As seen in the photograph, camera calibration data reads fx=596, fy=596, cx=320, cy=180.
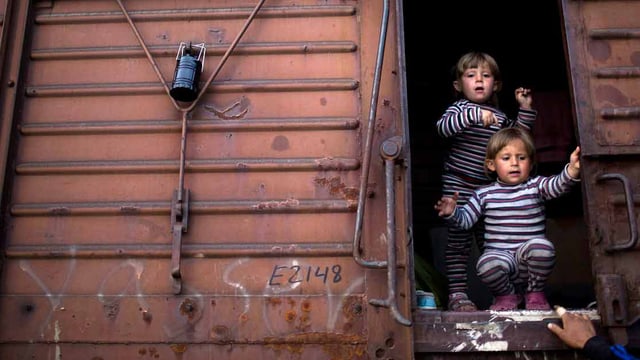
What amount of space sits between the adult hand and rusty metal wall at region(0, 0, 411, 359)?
2.05 ft

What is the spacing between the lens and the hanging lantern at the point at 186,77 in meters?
2.85

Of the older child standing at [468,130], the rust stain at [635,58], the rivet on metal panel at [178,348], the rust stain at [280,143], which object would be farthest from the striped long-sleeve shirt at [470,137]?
the rivet on metal panel at [178,348]

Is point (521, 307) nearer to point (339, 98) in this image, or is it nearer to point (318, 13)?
point (339, 98)

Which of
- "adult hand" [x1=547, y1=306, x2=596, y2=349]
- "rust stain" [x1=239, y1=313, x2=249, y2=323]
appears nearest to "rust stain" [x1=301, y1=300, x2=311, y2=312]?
"rust stain" [x1=239, y1=313, x2=249, y2=323]

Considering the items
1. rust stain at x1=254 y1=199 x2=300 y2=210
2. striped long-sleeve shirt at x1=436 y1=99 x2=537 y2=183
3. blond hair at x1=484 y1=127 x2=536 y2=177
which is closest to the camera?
rust stain at x1=254 y1=199 x2=300 y2=210

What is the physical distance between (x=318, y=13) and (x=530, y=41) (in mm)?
2543

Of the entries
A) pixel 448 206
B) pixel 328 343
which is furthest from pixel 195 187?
pixel 448 206

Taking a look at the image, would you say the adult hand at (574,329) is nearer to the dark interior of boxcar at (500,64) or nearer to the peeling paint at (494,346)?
the peeling paint at (494,346)

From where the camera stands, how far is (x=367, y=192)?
9.10ft

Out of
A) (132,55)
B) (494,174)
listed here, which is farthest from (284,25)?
(494,174)

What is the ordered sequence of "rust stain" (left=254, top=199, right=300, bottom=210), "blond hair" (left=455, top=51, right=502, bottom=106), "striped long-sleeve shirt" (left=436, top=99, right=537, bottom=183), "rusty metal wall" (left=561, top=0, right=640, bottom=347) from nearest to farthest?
"rusty metal wall" (left=561, top=0, right=640, bottom=347)
"rust stain" (left=254, top=199, right=300, bottom=210)
"striped long-sleeve shirt" (left=436, top=99, right=537, bottom=183)
"blond hair" (left=455, top=51, right=502, bottom=106)

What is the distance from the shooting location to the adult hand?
2.42 m

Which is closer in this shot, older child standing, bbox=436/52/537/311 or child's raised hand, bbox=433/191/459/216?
child's raised hand, bbox=433/191/459/216

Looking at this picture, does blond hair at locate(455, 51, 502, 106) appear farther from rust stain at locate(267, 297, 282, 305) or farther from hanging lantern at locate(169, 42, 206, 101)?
rust stain at locate(267, 297, 282, 305)
